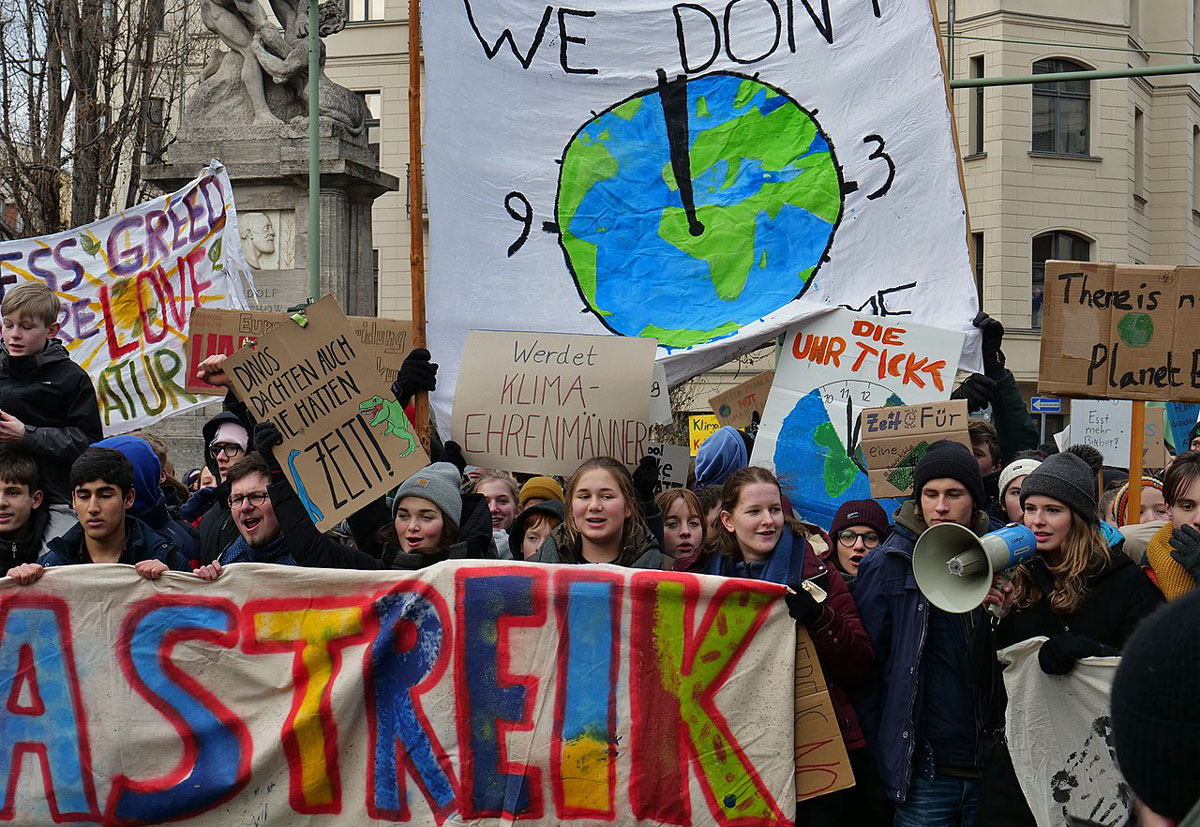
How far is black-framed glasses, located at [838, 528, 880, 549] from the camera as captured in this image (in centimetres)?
566

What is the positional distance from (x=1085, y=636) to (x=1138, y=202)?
3086cm

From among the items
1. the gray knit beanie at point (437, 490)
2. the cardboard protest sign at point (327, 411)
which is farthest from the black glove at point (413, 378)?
the gray knit beanie at point (437, 490)

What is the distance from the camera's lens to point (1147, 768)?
1441mm

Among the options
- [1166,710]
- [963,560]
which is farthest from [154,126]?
[1166,710]

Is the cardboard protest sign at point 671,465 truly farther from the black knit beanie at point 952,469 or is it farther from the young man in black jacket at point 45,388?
the young man in black jacket at point 45,388

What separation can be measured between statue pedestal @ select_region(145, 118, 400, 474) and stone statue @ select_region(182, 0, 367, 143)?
127mm

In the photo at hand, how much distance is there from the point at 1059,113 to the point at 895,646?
29050 mm

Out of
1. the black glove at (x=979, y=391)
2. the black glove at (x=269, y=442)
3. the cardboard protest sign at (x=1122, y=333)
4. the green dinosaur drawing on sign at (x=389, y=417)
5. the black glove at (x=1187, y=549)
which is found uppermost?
the cardboard protest sign at (x=1122, y=333)

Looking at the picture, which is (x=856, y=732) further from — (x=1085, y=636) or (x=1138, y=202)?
(x=1138, y=202)

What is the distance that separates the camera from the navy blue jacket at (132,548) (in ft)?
15.4

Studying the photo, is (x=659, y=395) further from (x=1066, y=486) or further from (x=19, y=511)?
(x=19, y=511)

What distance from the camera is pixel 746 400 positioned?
8.10 meters

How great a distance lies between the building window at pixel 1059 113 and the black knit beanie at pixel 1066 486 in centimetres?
2850

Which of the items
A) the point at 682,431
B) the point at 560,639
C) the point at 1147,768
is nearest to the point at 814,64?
the point at 560,639
